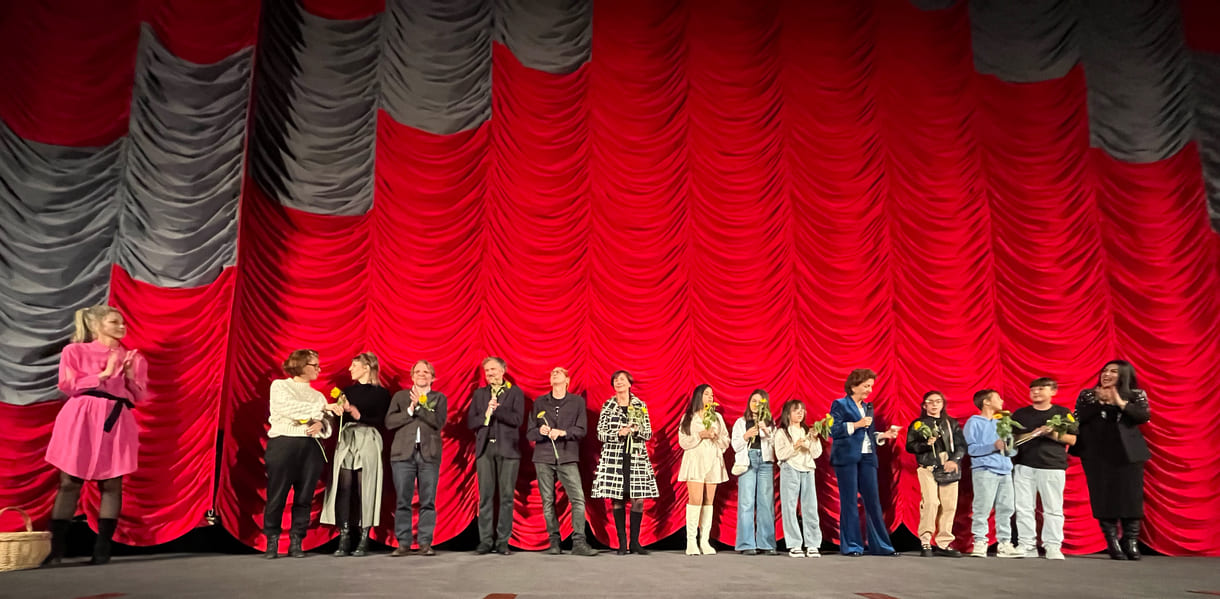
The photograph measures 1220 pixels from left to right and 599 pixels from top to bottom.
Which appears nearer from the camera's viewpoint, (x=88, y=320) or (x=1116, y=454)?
(x=88, y=320)

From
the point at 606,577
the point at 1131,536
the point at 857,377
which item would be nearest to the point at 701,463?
the point at 857,377

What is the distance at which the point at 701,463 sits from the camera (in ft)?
21.1

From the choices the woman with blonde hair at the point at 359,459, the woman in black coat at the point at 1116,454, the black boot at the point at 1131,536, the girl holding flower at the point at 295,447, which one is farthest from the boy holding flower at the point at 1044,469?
the girl holding flower at the point at 295,447

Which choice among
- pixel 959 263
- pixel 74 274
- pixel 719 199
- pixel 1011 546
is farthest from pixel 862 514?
pixel 74 274

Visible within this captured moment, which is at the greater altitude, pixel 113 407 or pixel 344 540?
pixel 113 407

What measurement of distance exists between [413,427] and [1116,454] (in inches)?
214

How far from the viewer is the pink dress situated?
17.9ft

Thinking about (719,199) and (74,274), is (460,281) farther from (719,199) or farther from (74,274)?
(74,274)

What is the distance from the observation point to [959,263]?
7684 mm

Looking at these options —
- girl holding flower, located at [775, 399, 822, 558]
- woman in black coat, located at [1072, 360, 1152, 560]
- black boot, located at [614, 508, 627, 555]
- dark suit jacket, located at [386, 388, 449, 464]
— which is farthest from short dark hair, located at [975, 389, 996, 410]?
dark suit jacket, located at [386, 388, 449, 464]

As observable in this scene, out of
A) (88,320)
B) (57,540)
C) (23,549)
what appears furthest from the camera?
(88,320)

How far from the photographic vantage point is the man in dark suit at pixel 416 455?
20.6 ft

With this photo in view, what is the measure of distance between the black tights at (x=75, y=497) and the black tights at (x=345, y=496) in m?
1.45

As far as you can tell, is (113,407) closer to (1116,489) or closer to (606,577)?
(606,577)
